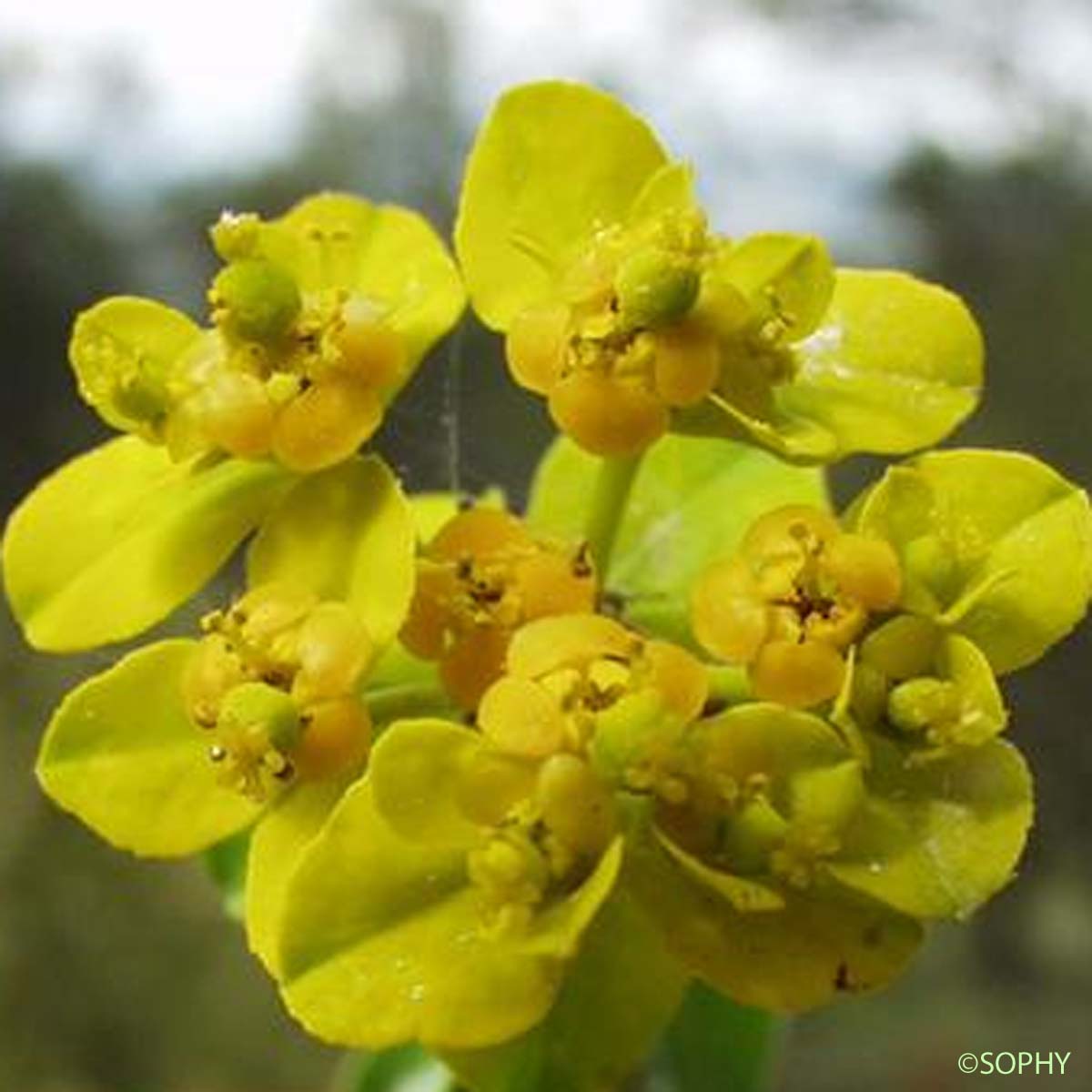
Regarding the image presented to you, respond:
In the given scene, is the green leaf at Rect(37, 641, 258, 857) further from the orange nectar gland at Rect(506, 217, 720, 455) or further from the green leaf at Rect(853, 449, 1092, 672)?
the green leaf at Rect(853, 449, 1092, 672)

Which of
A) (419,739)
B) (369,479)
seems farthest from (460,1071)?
(369,479)

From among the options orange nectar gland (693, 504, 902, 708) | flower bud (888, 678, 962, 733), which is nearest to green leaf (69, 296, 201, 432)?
orange nectar gland (693, 504, 902, 708)

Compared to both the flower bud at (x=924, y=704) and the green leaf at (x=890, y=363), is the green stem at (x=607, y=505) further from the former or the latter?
the flower bud at (x=924, y=704)

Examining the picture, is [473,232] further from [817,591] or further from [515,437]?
[515,437]

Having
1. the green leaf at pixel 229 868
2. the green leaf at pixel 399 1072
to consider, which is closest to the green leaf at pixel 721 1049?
the green leaf at pixel 399 1072

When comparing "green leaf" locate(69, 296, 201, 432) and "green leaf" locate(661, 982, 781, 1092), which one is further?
"green leaf" locate(661, 982, 781, 1092)

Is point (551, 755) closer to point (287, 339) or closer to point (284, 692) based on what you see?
point (284, 692)

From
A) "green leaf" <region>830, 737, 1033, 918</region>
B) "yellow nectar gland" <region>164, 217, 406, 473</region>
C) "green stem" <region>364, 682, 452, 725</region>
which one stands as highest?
"yellow nectar gland" <region>164, 217, 406, 473</region>
